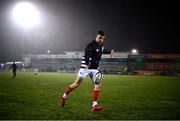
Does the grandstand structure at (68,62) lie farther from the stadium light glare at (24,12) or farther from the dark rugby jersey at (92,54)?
the dark rugby jersey at (92,54)

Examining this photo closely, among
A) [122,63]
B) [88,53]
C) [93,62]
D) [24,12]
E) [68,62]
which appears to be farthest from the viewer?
[68,62]

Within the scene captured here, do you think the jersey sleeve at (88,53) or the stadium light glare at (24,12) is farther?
the stadium light glare at (24,12)

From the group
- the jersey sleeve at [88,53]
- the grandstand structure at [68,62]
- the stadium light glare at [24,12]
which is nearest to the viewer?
the jersey sleeve at [88,53]

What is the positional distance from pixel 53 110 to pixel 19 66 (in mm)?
89326

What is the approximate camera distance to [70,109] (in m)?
9.41

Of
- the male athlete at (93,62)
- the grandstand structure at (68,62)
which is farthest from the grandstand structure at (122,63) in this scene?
the male athlete at (93,62)

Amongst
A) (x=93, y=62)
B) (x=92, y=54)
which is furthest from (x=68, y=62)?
(x=92, y=54)

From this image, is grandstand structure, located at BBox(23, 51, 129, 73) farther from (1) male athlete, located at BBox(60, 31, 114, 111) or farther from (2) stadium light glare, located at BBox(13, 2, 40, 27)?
(1) male athlete, located at BBox(60, 31, 114, 111)

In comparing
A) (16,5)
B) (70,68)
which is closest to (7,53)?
(70,68)

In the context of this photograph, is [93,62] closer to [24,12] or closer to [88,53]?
[88,53]

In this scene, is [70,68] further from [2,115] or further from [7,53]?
[2,115]

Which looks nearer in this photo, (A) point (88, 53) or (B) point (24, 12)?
(A) point (88, 53)

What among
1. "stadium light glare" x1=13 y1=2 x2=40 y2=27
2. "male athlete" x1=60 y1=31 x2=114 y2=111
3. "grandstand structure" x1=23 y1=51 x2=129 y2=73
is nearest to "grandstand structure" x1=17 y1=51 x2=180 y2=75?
"grandstand structure" x1=23 y1=51 x2=129 y2=73

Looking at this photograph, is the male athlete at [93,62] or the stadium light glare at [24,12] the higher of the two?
the stadium light glare at [24,12]
